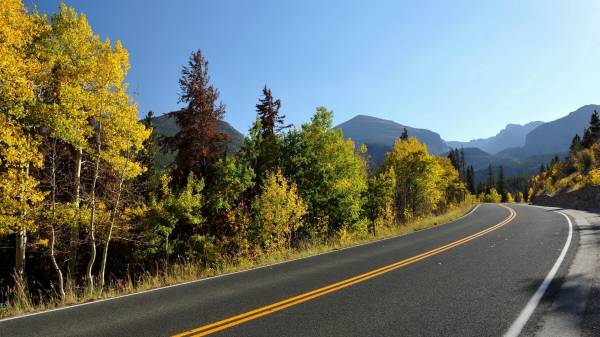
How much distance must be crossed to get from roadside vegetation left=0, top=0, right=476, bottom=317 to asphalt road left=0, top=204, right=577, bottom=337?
2.17 m

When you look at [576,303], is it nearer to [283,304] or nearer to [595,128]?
[283,304]

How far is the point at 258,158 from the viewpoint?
101 feet

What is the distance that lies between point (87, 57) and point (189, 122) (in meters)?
12.8

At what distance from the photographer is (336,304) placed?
6.74m

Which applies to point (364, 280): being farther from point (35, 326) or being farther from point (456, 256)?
point (35, 326)

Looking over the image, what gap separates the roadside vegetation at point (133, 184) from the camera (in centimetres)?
1277

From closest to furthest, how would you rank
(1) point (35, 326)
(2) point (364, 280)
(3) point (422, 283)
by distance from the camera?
(1) point (35, 326) < (3) point (422, 283) < (2) point (364, 280)

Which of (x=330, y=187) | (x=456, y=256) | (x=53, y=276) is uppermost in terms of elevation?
(x=330, y=187)

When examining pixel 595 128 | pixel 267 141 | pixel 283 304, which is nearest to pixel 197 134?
pixel 267 141

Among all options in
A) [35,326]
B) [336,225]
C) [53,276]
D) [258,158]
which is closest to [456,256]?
[35,326]

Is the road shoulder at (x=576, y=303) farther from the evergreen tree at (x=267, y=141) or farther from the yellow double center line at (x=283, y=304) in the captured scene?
the evergreen tree at (x=267, y=141)

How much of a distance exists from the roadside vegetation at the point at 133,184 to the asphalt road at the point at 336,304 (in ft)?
7.13

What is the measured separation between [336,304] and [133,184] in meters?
17.6

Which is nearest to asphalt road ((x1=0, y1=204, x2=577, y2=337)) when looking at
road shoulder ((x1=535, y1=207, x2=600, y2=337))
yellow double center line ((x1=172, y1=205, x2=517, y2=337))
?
yellow double center line ((x1=172, y1=205, x2=517, y2=337))
